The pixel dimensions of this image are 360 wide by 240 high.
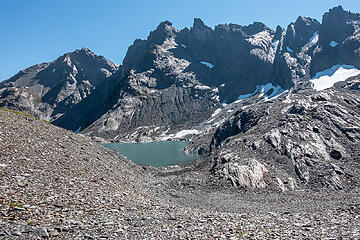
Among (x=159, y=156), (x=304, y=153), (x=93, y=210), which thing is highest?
(x=304, y=153)

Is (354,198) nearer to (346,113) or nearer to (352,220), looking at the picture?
(352,220)

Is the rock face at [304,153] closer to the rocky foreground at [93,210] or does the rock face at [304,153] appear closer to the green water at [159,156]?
the rocky foreground at [93,210]

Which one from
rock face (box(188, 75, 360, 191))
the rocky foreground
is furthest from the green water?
the rocky foreground

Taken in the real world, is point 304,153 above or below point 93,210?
above

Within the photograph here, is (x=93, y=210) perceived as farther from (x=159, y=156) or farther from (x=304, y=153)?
(x=159, y=156)

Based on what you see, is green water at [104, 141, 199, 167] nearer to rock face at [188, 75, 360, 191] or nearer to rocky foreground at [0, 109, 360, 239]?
rock face at [188, 75, 360, 191]

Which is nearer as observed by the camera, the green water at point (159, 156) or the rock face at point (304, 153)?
the rock face at point (304, 153)

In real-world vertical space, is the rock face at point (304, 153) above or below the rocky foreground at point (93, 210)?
above

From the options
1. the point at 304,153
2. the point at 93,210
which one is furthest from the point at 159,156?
the point at 93,210

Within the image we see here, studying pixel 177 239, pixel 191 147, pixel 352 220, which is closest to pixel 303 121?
pixel 352 220

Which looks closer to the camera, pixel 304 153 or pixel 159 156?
pixel 304 153

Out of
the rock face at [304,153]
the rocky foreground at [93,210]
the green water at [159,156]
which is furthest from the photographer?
the green water at [159,156]

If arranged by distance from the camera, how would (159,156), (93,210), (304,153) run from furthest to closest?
1. (159,156)
2. (304,153)
3. (93,210)

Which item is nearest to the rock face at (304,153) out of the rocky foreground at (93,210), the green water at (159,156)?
the rocky foreground at (93,210)
